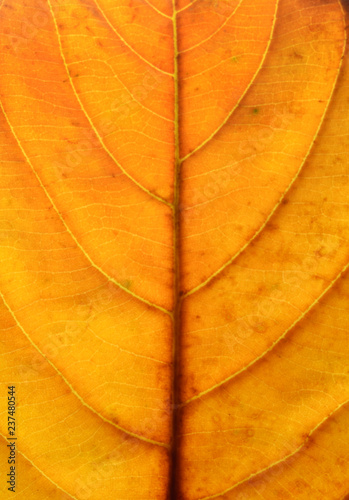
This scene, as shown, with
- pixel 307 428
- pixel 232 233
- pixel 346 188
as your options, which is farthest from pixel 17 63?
pixel 307 428

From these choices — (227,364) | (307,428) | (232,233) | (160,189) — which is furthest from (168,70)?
(307,428)

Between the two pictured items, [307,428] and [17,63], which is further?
[17,63]

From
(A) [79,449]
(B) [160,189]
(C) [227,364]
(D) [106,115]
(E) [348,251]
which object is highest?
(D) [106,115]

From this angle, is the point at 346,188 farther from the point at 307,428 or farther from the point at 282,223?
the point at 307,428

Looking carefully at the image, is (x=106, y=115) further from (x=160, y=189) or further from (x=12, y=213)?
(x=12, y=213)

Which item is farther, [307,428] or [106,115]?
[106,115]

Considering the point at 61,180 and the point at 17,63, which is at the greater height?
the point at 17,63

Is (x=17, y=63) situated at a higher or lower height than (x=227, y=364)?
higher
